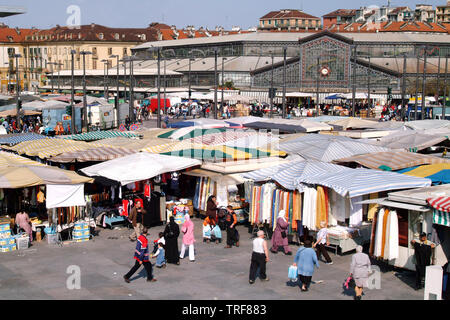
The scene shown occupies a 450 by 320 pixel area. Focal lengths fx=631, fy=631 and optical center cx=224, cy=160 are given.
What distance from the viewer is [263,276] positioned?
14.1 m

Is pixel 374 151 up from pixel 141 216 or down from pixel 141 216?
up

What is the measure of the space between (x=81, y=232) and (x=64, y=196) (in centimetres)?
114

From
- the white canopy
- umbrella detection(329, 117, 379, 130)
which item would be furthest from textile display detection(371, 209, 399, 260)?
umbrella detection(329, 117, 379, 130)

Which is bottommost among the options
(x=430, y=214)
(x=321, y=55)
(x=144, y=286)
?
(x=144, y=286)

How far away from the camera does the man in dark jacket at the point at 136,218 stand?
17.9m

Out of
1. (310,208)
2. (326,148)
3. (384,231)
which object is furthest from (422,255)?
(326,148)

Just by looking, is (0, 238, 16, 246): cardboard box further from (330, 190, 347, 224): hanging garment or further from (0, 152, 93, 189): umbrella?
(330, 190, 347, 224): hanging garment

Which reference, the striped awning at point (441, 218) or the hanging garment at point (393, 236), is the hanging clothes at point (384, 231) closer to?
the hanging garment at point (393, 236)

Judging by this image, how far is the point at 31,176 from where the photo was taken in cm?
1784

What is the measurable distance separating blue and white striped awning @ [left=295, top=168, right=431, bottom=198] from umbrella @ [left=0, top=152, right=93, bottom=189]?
259 inches

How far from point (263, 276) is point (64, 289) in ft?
14.2

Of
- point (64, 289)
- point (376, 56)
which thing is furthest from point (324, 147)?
point (376, 56)

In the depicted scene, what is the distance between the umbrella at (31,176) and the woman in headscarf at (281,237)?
19.0 ft

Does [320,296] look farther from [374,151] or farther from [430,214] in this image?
[374,151]
